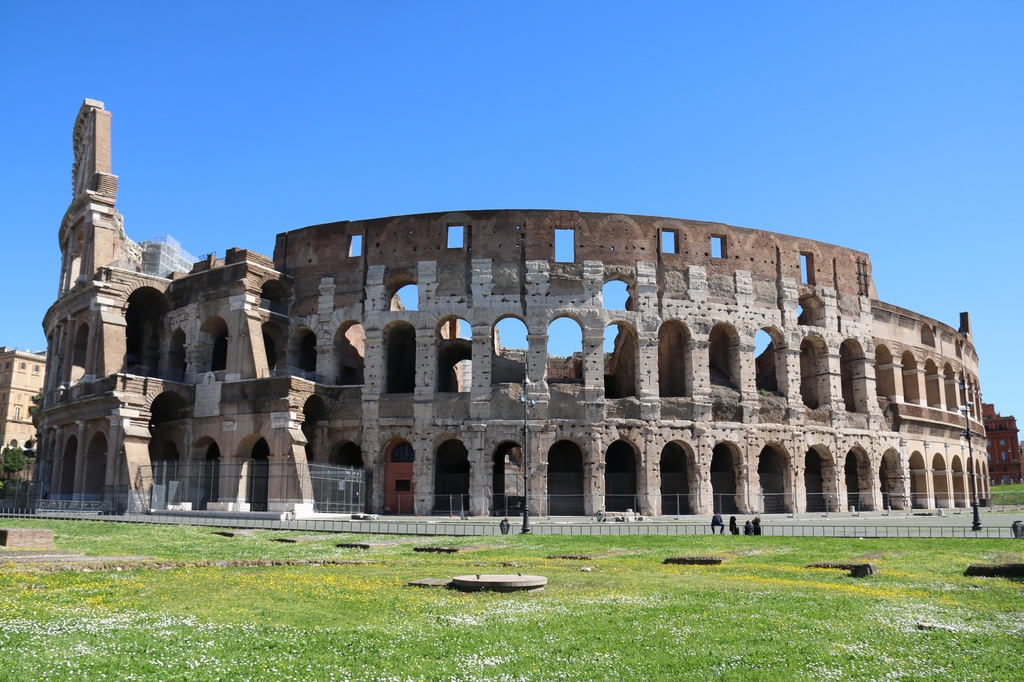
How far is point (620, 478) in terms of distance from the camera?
4034cm

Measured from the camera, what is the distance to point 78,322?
4325 centimetres

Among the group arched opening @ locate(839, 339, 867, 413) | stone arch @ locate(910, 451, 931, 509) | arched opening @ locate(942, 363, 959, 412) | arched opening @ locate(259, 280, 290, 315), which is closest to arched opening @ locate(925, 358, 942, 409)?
arched opening @ locate(942, 363, 959, 412)

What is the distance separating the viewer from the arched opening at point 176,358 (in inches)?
1718

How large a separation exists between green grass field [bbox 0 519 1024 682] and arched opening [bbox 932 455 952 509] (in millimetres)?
36349

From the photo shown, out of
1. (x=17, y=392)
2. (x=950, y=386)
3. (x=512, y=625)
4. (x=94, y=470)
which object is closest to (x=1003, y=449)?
(x=950, y=386)

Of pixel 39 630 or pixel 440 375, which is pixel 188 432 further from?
pixel 39 630

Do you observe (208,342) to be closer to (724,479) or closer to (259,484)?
(259,484)

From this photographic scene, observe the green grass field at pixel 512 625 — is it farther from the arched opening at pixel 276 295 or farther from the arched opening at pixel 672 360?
the arched opening at pixel 276 295

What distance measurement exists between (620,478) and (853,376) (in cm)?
1494

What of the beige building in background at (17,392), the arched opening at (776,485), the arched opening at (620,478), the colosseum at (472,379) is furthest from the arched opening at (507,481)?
the beige building in background at (17,392)

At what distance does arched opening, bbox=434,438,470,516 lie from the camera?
125 ft

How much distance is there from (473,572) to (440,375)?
30.7m

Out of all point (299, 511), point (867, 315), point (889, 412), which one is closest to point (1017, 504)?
point (889, 412)

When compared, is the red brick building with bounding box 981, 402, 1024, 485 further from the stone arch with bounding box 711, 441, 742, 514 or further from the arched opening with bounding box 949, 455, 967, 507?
the stone arch with bounding box 711, 441, 742, 514
